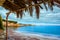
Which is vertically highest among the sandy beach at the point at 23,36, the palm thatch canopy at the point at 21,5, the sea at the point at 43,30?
the palm thatch canopy at the point at 21,5

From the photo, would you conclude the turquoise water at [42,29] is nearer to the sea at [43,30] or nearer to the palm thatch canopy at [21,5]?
the sea at [43,30]

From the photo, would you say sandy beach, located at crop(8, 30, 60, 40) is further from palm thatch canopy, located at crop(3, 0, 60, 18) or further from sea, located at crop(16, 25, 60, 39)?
palm thatch canopy, located at crop(3, 0, 60, 18)

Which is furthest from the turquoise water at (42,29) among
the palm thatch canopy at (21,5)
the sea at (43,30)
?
the palm thatch canopy at (21,5)

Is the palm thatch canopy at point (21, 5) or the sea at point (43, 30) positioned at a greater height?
the palm thatch canopy at point (21, 5)

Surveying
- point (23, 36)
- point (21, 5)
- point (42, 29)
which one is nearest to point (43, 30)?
point (42, 29)

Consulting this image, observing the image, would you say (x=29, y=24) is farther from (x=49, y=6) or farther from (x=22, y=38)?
(x=49, y=6)

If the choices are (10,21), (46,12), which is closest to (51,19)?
(46,12)

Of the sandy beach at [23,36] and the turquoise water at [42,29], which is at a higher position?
the turquoise water at [42,29]

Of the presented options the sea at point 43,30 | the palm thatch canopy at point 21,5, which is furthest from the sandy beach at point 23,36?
the palm thatch canopy at point 21,5

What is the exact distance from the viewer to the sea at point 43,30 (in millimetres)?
2290

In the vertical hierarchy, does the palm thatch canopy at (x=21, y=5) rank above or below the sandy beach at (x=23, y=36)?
above

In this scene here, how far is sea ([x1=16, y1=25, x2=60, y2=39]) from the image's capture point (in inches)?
90.2

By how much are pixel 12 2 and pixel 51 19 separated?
2.14 ft

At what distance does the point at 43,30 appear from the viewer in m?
2.32
